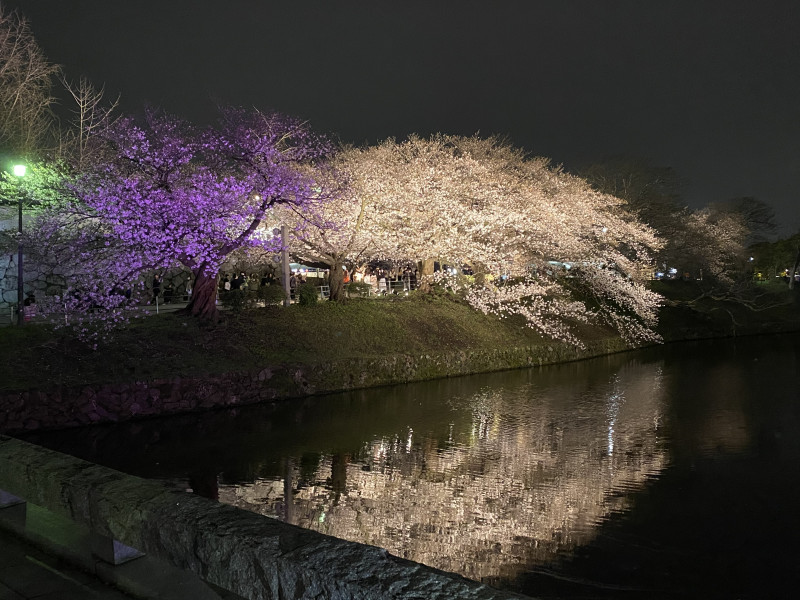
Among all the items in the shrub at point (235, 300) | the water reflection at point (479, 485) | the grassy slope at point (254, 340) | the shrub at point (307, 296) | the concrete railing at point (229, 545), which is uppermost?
the shrub at point (307, 296)

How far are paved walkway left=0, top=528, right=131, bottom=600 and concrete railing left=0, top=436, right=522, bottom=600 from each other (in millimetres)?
253

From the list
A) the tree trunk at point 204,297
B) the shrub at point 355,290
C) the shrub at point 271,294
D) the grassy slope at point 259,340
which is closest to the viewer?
the grassy slope at point 259,340

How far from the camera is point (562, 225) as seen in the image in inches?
1112

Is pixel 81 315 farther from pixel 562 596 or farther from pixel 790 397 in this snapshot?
pixel 790 397

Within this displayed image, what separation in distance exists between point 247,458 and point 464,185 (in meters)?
17.4

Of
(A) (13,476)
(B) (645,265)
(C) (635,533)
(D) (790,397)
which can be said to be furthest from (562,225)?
(A) (13,476)

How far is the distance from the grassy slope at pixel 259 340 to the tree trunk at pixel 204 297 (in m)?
0.53

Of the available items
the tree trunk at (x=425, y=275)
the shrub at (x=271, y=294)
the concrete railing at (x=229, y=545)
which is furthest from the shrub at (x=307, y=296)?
the concrete railing at (x=229, y=545)

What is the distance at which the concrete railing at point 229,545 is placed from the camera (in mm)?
2637

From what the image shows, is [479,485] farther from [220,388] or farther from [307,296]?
[307,296]

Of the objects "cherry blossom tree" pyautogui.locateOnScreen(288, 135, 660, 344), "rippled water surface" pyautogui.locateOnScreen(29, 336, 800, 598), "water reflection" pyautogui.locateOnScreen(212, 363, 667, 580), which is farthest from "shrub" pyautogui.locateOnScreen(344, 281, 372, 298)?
"water reflection" pyautogui.locateOnScreen(212, 363, 667, 580)

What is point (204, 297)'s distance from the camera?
67.2 feet

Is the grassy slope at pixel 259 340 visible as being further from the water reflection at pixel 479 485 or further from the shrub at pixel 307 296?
the water reflection at pixel 479 485

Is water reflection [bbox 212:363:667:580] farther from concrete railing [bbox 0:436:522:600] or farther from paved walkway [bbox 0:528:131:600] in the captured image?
concrete railing [bbox 0:436:522:600]
